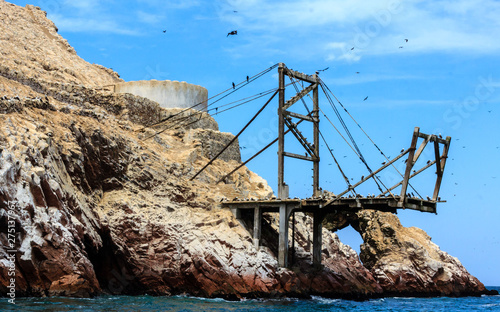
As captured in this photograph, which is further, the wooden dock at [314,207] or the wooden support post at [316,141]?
the wooden support post at [316,141]

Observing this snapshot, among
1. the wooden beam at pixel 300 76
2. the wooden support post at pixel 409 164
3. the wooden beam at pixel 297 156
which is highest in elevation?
the wooden beam at pixel 300 76

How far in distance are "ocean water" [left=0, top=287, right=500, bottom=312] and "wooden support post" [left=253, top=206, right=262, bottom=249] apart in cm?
482

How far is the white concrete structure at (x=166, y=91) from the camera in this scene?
60750 mm

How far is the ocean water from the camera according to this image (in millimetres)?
34875

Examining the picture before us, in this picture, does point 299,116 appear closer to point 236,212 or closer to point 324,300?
point 236,212

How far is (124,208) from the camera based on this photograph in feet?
154

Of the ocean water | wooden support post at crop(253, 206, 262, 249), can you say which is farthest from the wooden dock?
the ocean water

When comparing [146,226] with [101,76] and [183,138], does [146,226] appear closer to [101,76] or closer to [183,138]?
[183,138]

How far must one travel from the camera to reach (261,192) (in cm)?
5947

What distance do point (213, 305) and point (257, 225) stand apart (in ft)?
30.1

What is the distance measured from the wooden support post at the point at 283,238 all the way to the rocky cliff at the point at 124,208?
26.0 inches

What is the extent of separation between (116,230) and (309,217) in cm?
1699

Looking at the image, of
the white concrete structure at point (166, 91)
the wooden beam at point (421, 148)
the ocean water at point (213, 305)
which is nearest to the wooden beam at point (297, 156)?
the ocean water at point (213, 305)

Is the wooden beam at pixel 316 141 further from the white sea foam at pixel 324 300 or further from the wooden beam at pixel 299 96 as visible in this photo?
the white sea foam at pixel 324 300
